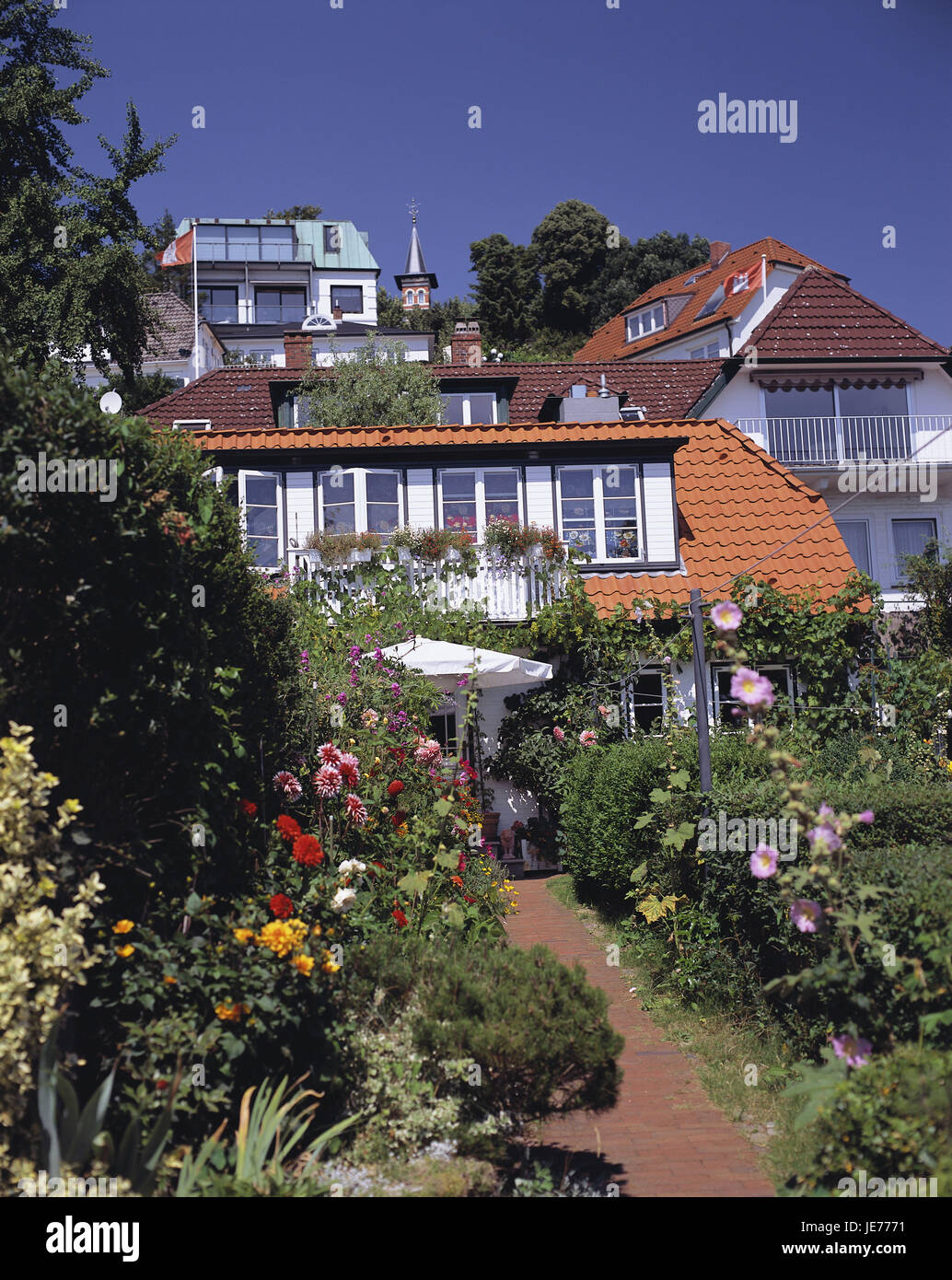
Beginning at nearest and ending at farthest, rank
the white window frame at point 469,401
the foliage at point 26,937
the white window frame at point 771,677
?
the foliage at point 26,937 < the white window frame at point 771,677 < the white window frame at point 469,401

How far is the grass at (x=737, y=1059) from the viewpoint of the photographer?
5.06m

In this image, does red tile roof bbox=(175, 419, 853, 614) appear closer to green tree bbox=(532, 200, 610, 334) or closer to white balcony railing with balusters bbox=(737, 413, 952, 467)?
white balcony railing with balusters bbox=(737, 413, 952, 467)

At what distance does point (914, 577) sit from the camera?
816 inches

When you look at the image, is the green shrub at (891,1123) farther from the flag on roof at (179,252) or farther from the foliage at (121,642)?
the flag on roof at (179,252)

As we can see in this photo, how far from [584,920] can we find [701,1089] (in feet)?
15.1

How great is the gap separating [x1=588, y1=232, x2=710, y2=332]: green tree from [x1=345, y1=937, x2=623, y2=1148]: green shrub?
56.2 metres

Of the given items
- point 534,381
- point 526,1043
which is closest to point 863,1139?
point 526,1043

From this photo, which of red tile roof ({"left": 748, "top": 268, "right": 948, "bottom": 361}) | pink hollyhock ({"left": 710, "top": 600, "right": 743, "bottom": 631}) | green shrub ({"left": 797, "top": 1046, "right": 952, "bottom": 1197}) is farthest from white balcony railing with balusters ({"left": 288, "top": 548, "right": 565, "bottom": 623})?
red tile roof ({"left": 748, "top": 268, "right": 948, "bottom": 361})

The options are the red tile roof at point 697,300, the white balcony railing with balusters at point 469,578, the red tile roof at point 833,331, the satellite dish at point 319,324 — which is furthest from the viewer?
the satellite dish at point 319,324

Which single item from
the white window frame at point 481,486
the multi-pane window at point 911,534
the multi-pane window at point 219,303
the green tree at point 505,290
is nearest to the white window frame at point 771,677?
the white window frame at point 481,486

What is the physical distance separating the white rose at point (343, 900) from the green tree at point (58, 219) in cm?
1749

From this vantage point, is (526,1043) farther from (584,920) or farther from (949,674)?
(949,674)

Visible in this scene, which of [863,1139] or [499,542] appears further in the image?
[499,542]
